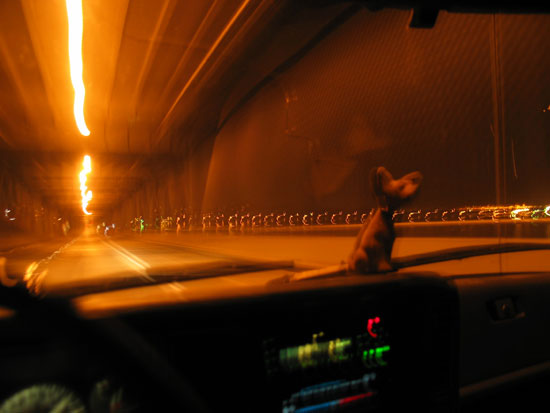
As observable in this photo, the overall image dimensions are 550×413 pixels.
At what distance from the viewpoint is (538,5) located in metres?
2.45

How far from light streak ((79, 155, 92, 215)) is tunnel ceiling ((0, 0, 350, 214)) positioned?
0.31 feet

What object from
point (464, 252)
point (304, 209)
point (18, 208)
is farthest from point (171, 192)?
point (464, 252)

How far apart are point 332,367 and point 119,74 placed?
11.4ft

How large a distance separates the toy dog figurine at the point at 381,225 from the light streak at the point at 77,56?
8.76ft

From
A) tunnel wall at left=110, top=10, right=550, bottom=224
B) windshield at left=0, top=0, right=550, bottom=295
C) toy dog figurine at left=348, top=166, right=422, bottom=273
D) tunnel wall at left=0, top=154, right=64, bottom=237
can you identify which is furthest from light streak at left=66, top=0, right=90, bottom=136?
toy dog figurine at left=348, top=166, right=422, bottom=273

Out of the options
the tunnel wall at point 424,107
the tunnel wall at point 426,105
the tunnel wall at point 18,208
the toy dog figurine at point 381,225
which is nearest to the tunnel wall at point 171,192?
the tunnel wall at point 424,107

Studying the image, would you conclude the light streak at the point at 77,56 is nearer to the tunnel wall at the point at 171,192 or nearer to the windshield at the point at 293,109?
the windshield at the point at 293,109

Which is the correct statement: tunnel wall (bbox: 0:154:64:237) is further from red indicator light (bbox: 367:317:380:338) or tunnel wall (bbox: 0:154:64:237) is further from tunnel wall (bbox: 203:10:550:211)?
tunnel wall (bbox: 203:10:550:211)

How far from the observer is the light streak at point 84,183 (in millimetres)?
5474

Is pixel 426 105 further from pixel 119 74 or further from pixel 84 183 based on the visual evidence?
pixel 84 183

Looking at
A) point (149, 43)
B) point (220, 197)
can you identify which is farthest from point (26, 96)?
point (220, 197)

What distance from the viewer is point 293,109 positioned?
22.8ft

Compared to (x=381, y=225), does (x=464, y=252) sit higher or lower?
lower

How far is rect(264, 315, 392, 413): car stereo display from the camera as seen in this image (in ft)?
5.74
